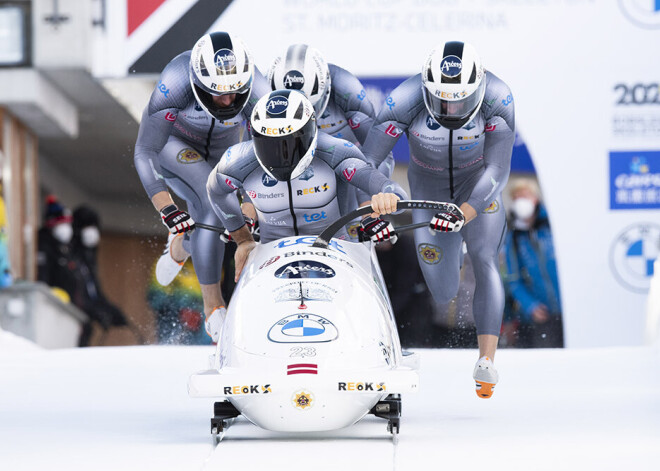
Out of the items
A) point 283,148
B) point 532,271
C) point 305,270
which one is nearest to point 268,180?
point 283,148

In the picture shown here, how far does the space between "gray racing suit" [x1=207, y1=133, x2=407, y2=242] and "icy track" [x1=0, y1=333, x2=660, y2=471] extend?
746 mm

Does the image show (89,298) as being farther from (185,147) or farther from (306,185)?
(306,185)

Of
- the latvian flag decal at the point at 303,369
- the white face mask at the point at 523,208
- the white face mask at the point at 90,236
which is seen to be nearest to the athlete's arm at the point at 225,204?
the latvian flag decal at the point at 303,369

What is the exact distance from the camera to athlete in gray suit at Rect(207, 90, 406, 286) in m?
4.21

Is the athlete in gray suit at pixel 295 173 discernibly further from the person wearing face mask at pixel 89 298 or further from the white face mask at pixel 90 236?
the white face mask at pixel 90 236

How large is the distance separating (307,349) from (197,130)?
8.10 ft

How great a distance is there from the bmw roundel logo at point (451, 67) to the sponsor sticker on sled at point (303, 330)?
4.99 feet

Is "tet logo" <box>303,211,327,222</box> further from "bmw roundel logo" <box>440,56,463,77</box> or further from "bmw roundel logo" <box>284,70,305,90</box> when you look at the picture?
"bmw roundel logo" <box>284,70,305,90</box>

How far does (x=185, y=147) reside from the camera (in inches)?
236

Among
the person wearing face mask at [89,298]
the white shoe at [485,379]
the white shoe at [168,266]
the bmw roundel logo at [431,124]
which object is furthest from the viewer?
the person wearing face mask at [89,298]

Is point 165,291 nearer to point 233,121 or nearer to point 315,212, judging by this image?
point 233,121

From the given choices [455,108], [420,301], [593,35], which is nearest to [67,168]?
[420,301]

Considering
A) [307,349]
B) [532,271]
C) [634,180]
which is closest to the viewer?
[307,349]

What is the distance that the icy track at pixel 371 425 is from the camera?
3.44 meters
